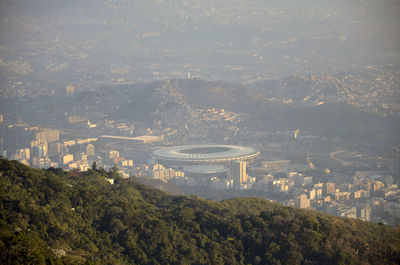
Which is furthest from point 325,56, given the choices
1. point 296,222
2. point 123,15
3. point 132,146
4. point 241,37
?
point 296,222

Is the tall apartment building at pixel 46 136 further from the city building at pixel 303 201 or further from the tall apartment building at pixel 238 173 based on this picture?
the city building at pixel 303 201

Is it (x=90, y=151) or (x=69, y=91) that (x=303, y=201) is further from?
(x=69, y=91)

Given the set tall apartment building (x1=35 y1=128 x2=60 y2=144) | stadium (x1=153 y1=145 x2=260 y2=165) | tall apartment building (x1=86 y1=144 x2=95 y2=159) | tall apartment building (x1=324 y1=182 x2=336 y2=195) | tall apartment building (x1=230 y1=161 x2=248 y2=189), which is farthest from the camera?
tall apartment building (x1=35 y1=128 x2=60 y2=144)

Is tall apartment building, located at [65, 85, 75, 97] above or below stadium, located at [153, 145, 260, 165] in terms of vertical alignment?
above

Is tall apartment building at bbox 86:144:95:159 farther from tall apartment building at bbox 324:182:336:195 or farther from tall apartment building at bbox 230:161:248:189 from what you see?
tall apartment building at bbox 324:182:336:195

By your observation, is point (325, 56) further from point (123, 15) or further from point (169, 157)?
point (169, 157)

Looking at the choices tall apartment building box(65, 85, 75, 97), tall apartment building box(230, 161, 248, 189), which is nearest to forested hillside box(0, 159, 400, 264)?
tall apartment building box(230, 161, 248, 189)
